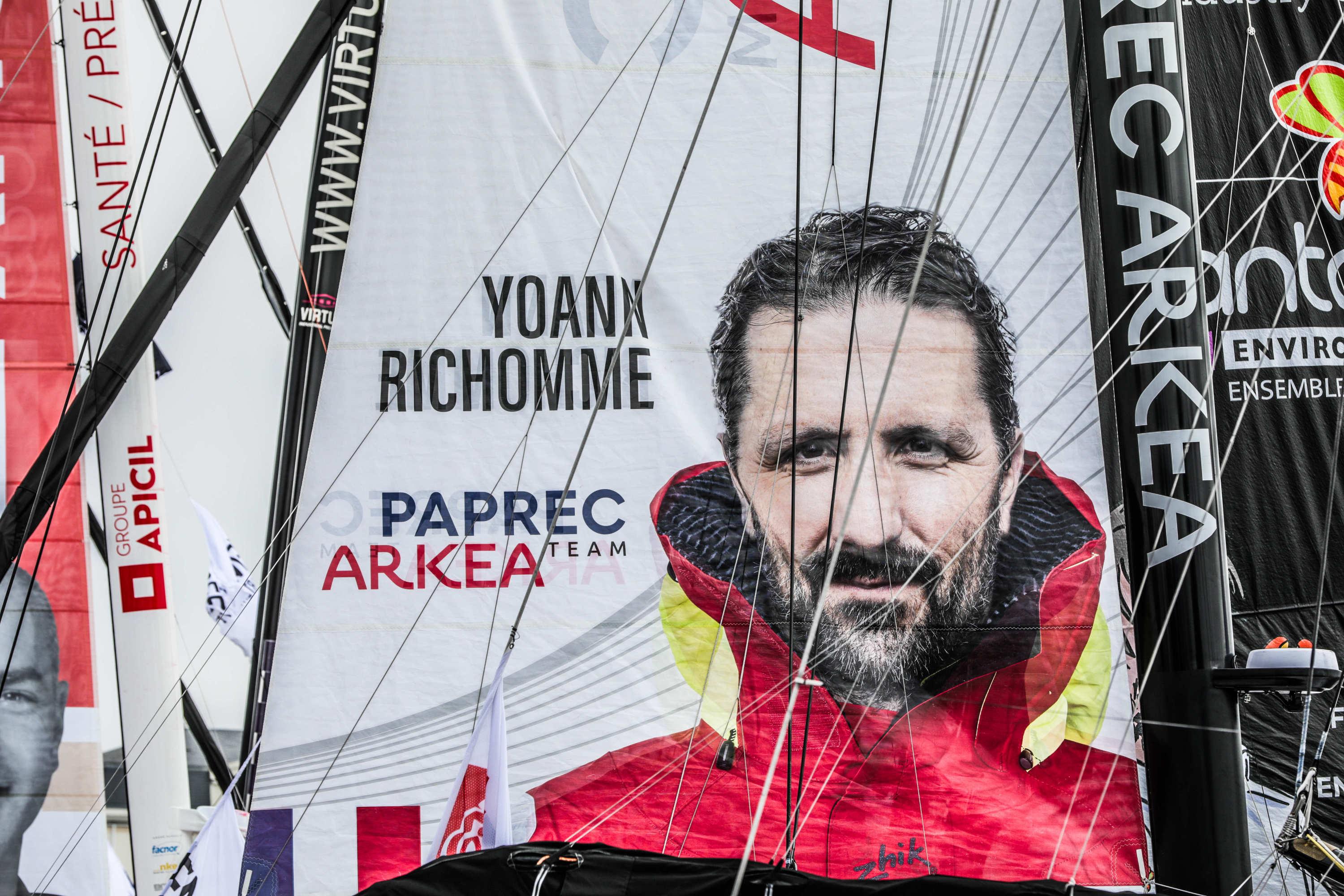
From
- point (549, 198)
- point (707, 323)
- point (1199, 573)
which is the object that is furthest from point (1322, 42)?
point (1199, 573)

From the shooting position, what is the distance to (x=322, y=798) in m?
2.78

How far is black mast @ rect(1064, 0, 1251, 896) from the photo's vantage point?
1.59 m

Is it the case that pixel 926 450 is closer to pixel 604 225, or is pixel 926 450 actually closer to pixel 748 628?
pixel 748 628

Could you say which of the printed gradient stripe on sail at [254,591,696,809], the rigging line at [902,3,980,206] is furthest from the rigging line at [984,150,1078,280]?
the printed gradient stripe on sail at [254,591,696,809]

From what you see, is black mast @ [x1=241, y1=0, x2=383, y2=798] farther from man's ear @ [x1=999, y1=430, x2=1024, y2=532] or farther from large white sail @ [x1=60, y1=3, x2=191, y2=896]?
man's ear @ [x1=999, y1=430, x2=1024, y2=532]

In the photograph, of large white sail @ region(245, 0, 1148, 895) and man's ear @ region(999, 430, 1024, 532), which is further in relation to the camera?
man's ear @ region(999, 430, 1024, 532)

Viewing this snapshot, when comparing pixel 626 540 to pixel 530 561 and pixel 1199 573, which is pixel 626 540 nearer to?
pixel 530 561

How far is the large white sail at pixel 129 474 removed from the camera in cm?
347

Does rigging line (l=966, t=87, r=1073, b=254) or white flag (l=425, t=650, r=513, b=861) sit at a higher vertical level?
rigging line (l=966, t=87, r=1073, b=254)

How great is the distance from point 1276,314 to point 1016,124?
783 mm

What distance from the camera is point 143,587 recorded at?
361 centimetres

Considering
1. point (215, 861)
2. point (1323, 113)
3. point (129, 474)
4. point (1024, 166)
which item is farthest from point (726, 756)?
point (1323, 113)

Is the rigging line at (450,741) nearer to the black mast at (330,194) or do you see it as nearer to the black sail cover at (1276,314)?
the black mast at (330,194)

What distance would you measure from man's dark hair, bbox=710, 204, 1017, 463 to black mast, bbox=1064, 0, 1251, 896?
1.20 metres
